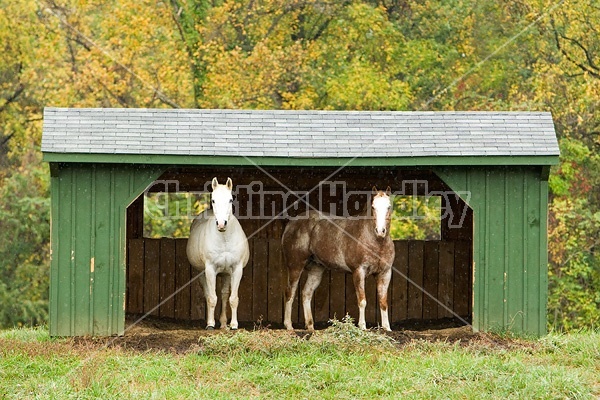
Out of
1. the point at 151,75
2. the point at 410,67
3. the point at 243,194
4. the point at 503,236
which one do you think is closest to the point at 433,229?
the point at 410,67

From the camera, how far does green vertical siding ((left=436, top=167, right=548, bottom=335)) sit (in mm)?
12914

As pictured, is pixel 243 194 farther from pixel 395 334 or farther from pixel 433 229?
pixel 433 229

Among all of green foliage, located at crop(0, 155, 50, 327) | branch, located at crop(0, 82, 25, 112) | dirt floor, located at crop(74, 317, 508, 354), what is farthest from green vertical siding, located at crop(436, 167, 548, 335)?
branch, located at crop(0, 82, 25, 112)

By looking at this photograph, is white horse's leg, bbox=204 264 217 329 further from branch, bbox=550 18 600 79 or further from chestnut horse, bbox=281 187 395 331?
branch, bbox=550 18 600 79

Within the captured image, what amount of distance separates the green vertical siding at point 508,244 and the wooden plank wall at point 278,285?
275 cm

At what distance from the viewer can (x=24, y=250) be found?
25.7 m

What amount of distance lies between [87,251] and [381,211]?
3756mm

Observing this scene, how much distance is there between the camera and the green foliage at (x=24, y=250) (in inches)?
972

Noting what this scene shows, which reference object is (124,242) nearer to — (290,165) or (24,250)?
(290,165)

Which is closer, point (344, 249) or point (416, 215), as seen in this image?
point (344, 249)

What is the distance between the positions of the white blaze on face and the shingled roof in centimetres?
57

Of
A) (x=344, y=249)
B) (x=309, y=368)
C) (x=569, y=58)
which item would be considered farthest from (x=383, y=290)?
(x=569, y=58)

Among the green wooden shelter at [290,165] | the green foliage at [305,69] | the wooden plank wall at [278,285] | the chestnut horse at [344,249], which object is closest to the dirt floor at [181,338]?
the green wooden shelter at [290,165]

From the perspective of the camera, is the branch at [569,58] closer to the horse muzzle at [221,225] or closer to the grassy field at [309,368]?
the grassy field at [309,368]
